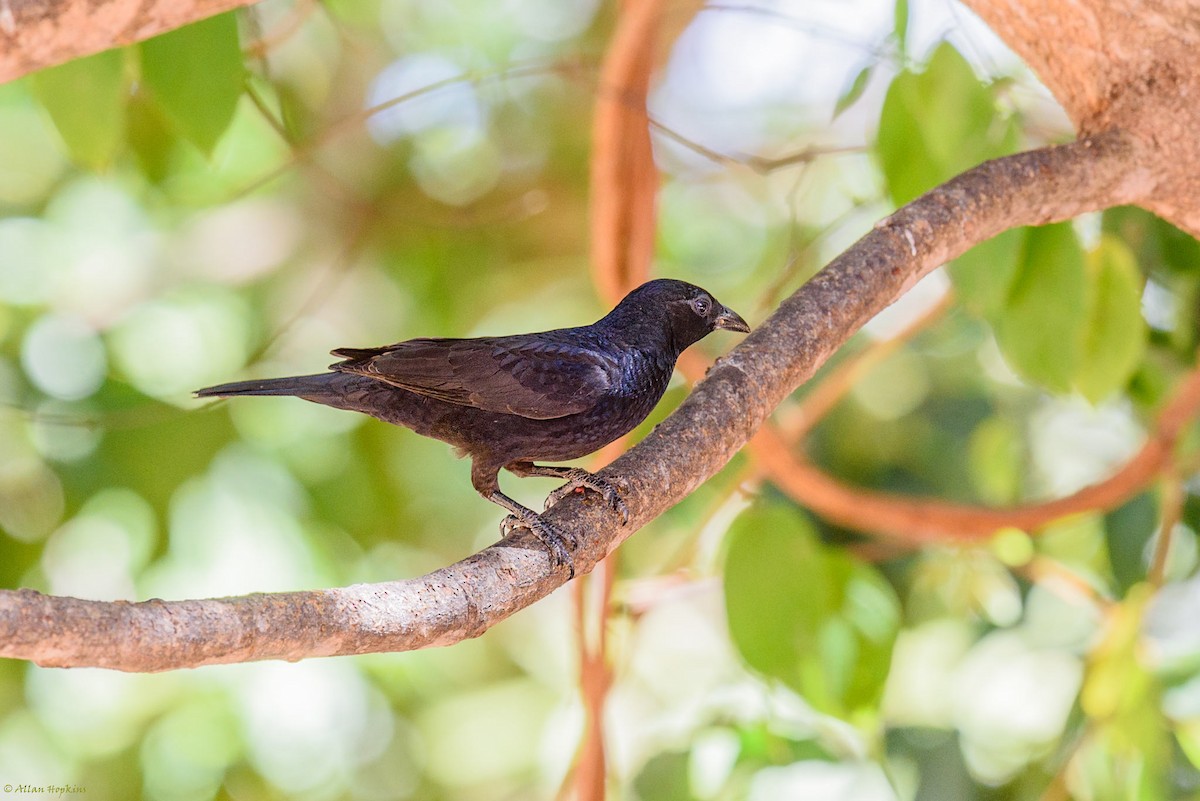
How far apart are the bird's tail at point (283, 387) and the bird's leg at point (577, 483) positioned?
20.6 inches

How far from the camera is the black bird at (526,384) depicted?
2670mm

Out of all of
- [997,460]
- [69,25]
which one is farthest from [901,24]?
[997,460]

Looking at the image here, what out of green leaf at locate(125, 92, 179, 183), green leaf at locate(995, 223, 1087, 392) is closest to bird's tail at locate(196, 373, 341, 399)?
green leaf at locate(995, 223, 1087, 392)

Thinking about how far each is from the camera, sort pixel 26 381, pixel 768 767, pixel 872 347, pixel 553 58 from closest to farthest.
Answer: pixel 768 767, pixel 872 347, pixel 26 381, pixel 553 58

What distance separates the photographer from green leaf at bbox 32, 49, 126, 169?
2.82 m

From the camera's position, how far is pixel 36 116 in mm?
5801

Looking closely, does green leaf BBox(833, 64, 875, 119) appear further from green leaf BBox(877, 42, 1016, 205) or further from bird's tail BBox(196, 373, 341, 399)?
bird's tail BBox(196, 373, 341, 399)

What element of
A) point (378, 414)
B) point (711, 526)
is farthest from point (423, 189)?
point (378, 414)

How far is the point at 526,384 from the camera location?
8.89ft

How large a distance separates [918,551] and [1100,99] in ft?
9.14

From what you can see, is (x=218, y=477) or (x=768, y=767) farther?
(x=218, y=477)

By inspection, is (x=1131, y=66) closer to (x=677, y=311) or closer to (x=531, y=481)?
(x=677, y=311)

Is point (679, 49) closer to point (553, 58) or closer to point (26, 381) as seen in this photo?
point (553, 58)

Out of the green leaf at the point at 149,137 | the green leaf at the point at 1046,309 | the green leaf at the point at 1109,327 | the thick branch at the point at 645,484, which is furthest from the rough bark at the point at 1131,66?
the green leaf at the point at 149,137
